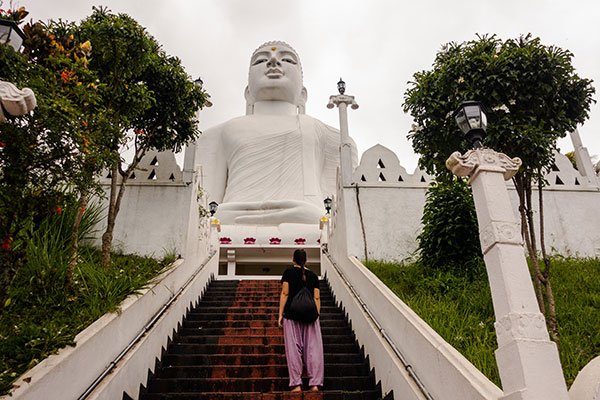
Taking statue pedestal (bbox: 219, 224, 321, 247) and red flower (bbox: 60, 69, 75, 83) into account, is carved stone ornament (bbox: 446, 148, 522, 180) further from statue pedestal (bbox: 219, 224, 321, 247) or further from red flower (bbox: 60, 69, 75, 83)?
statue pedestal (bbox: 219, 224, 321, 247)

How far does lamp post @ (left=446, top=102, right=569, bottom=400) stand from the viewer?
8.47 ft

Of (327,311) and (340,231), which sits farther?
(340,231)

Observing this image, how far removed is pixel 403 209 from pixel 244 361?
15.6ft

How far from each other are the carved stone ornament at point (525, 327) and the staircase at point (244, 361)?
153 centimetres

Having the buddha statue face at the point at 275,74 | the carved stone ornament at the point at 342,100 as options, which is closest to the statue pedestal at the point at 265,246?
the carved stone ornament at the point at 342,100

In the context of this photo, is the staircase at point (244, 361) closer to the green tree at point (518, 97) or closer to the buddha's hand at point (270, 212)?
the green tree at point (518, 97)

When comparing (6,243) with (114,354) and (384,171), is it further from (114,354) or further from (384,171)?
(384,171)

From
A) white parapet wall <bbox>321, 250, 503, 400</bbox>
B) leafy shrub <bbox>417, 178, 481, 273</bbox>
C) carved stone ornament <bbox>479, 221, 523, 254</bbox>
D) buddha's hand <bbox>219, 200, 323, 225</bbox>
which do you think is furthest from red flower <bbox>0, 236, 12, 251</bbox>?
buddha's hand <bbox>219, 200, 323, 225</bbox>

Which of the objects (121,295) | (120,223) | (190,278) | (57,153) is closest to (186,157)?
(120,223)

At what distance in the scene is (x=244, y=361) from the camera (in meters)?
4.92

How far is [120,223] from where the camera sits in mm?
8328

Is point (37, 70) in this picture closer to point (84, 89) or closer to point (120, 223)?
point (84, 89)

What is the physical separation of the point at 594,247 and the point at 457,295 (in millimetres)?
4350

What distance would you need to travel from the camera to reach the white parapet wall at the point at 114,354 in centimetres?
305
